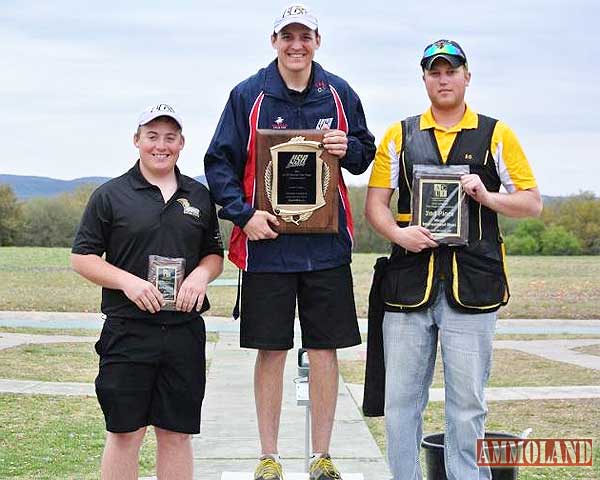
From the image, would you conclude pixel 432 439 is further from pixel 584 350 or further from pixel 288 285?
pixel 584 350

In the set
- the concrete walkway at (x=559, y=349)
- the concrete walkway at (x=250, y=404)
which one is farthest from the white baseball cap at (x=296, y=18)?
the concrete walkway at (x=559, y=349)

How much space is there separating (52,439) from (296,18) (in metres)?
4.52

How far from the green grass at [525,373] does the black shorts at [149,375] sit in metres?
6.24

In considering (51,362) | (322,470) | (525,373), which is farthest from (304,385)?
(51,362)

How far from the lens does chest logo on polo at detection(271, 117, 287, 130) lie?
16.8 ft

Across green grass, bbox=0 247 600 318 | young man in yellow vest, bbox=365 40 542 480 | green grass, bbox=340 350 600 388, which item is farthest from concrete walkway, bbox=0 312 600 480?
green grass, bbox=0 247 600 318

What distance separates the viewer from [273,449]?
17.6ft

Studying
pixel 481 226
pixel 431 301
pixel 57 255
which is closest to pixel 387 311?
pixel 431 301

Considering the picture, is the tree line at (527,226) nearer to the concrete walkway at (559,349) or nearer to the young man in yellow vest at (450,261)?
the concrete walkway at (559,349)

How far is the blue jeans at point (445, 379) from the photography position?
4.99m

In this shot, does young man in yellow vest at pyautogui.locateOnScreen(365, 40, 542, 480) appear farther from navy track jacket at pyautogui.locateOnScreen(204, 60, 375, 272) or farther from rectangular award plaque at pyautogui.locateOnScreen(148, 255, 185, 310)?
rectangular award plaque at pyautogui.locateOnScreen(148, 255, 185, 310)

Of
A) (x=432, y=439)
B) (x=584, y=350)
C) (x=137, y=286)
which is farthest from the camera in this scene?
(x=584, y=350)

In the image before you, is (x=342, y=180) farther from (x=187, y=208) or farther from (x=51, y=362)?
(x=51, y=362)

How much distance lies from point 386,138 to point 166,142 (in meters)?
1.04
